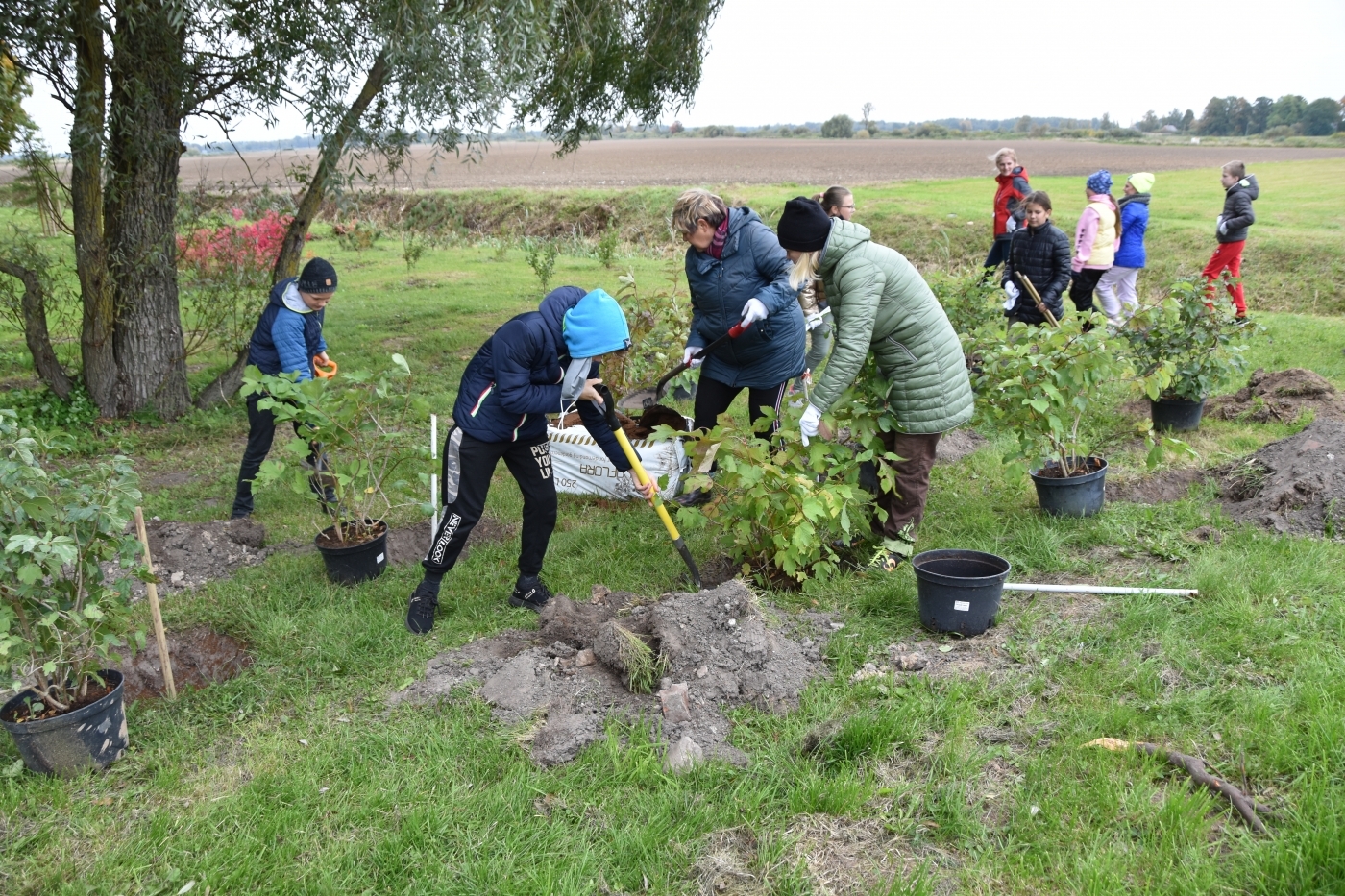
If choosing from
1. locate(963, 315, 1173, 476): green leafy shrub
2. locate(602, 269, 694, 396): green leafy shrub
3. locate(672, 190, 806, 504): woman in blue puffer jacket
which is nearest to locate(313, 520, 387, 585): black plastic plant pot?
locate(672, 190, 806, 504): woman in blue puffer jacket

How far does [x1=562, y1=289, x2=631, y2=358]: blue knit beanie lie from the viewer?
3.96 meters

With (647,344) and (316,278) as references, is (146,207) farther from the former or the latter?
(647,344)

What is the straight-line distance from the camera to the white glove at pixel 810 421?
447 centimetres

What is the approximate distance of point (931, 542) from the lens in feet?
16.7

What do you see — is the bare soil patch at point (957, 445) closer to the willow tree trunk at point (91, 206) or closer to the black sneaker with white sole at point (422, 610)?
the black sneaker with white sole at point (422, 610)

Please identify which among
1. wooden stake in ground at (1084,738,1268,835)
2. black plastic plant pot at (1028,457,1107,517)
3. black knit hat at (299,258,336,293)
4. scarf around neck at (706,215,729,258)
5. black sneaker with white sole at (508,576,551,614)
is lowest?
black sneaker with white sole at (508,576,551,614)

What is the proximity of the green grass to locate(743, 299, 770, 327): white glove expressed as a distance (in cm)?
151

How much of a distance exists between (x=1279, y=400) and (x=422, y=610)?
Result: 6679mm

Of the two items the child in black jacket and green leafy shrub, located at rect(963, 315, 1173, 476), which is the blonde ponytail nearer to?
green leafy shrub, located at rect(963, 315, 1173, 476)

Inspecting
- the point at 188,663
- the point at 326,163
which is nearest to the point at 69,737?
the point at 188,663

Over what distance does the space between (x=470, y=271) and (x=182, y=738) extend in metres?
15.3

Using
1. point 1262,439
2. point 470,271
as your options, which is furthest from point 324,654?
point 470,271

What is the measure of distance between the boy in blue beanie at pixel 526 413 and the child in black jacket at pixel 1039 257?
496 cm

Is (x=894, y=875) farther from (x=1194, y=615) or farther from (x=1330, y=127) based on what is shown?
(x=1330, y=127)
